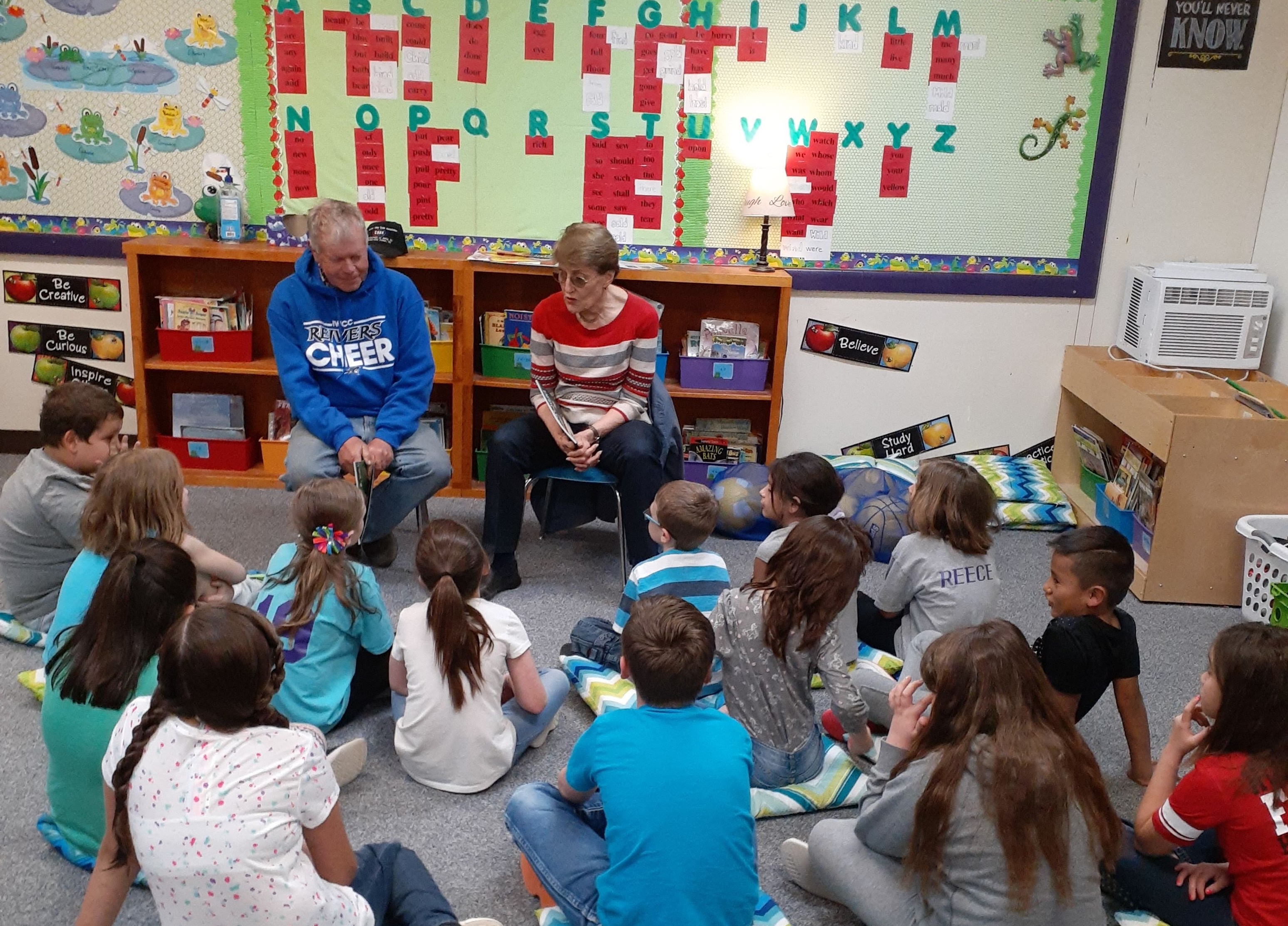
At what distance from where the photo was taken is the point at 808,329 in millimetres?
4473

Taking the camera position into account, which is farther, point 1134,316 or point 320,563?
point 1134,316

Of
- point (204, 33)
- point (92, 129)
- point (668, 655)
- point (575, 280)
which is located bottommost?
point (668, 655)

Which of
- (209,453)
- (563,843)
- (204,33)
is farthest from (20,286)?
(563,843)

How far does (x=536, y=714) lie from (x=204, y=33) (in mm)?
2969

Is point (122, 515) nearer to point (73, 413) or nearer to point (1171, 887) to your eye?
point (73, 413)

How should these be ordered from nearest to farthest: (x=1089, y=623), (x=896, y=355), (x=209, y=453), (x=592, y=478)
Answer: (x=1089, y=623), (x=592, y=478), (x=209, y=453), (x=896, y=355)

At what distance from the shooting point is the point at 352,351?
3.63m

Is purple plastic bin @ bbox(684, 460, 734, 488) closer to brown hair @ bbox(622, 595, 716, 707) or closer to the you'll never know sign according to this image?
the you'll never know sign

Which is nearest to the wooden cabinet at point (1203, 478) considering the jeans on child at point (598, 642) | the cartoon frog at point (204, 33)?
the jeans on child at point (598, 642)

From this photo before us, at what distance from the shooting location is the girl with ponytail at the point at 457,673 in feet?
7.64

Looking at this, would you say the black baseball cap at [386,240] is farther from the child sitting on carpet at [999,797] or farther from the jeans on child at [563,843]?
the child sitting on carpet at [999,797]

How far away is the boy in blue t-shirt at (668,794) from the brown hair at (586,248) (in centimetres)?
167

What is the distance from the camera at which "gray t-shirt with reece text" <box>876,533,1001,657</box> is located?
2.60m

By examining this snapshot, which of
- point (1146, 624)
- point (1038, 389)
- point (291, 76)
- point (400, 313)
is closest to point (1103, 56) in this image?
point (1038, 389)
